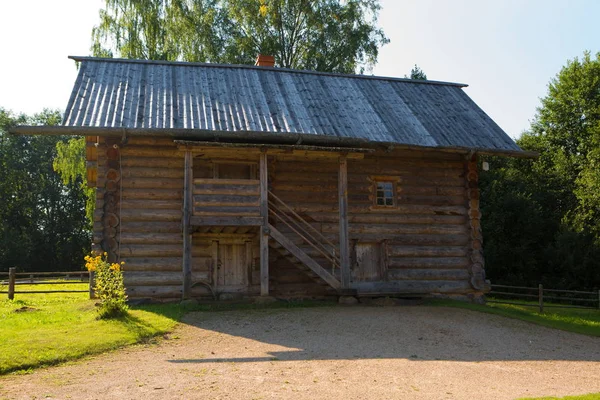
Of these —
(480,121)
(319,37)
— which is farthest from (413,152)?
(319,37)

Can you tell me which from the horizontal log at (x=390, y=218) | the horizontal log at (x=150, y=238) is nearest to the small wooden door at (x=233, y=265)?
the horizontal log at (x=150, y=238)

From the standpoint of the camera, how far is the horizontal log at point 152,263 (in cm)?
1603

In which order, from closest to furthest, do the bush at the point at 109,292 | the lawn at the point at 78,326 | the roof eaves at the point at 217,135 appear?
the lawn at the point at 78,326
the bush at the point at 109,292
the roof eaves at the point at 217,135

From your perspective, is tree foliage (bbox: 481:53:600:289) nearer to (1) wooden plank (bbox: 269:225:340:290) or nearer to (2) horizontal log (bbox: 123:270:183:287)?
(1) wooden plank (bbox: 269:225:340:290)

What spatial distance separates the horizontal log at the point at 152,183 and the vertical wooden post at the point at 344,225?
439 centimetres

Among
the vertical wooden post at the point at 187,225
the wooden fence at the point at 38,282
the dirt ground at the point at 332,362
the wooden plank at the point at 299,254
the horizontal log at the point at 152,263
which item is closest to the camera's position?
the dirt ground at the point at 332,362

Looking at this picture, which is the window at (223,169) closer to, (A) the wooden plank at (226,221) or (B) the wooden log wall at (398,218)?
(B) the wooden log wall at (398,218)

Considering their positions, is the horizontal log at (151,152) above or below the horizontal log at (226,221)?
above

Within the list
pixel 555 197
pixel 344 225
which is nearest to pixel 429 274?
pixel 344 225

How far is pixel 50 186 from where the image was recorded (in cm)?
5184

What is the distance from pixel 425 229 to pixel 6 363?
41.2ft

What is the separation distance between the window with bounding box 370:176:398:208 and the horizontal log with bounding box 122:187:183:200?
579 cm

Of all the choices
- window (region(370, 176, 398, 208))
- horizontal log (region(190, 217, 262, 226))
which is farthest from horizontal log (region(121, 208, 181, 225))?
window (region(370, 176, 398, 208))

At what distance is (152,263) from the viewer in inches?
637
